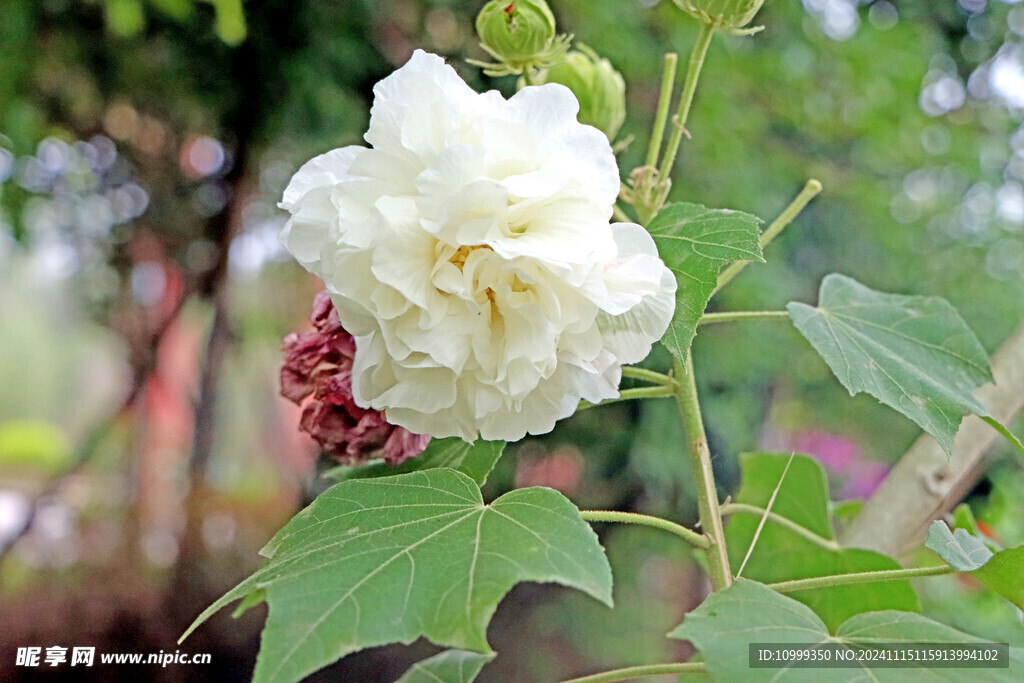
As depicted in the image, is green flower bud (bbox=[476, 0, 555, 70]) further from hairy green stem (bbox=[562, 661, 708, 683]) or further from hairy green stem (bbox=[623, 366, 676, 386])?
hairy green stem (bbox=[562, 661, 708, 683])

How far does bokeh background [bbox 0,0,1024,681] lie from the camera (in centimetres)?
138

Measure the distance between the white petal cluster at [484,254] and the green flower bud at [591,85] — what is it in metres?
0.18

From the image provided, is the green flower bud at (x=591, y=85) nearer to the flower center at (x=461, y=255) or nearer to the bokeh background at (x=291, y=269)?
the flower center at (x=461, y=255)

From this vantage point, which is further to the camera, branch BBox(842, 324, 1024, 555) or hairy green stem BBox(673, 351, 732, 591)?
branch BBox(842, 324, 1024, 555)

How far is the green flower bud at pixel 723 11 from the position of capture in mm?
426

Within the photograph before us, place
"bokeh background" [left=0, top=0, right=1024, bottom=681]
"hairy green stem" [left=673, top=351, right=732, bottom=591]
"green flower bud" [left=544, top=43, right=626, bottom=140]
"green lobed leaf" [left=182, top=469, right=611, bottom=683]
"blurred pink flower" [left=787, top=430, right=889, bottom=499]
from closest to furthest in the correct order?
"green lobed leaf" [left=182, top=469, right=611, bottom=683], "hairy green stem" [left=673, top=351, right=732, bottom=591], "green flower bud" [left=544, top=43, right=626, bottom=140], "bokeh background" [left=0, top=0, right=1024, bottom=681], "blurred pink flower" [left=787, top=430, right=889, bottom=499]

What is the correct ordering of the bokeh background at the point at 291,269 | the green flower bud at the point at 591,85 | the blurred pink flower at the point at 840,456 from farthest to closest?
1. the blurred pink flower at the point at 840,456
2. the bokeh background at the point at 291,269
3. the green flower bud at the point at 591,85

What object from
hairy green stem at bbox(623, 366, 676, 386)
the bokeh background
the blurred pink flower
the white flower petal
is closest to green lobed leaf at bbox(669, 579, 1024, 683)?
hairy green stem at bbox(623, 366, 676, 386)

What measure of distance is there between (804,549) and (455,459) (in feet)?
1.12

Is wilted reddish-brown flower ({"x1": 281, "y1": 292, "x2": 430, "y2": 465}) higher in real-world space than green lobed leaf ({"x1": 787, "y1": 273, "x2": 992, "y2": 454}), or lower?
lower

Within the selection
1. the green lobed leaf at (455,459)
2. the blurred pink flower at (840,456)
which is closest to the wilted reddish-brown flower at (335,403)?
the green lobed leaf at (455,459)

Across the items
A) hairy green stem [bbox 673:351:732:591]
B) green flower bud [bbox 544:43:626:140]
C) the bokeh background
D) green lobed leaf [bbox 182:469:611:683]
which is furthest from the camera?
the bokeh background

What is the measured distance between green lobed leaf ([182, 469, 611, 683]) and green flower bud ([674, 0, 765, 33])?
279 mm

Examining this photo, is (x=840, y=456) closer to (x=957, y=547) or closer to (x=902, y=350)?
(x=902, y=350)
